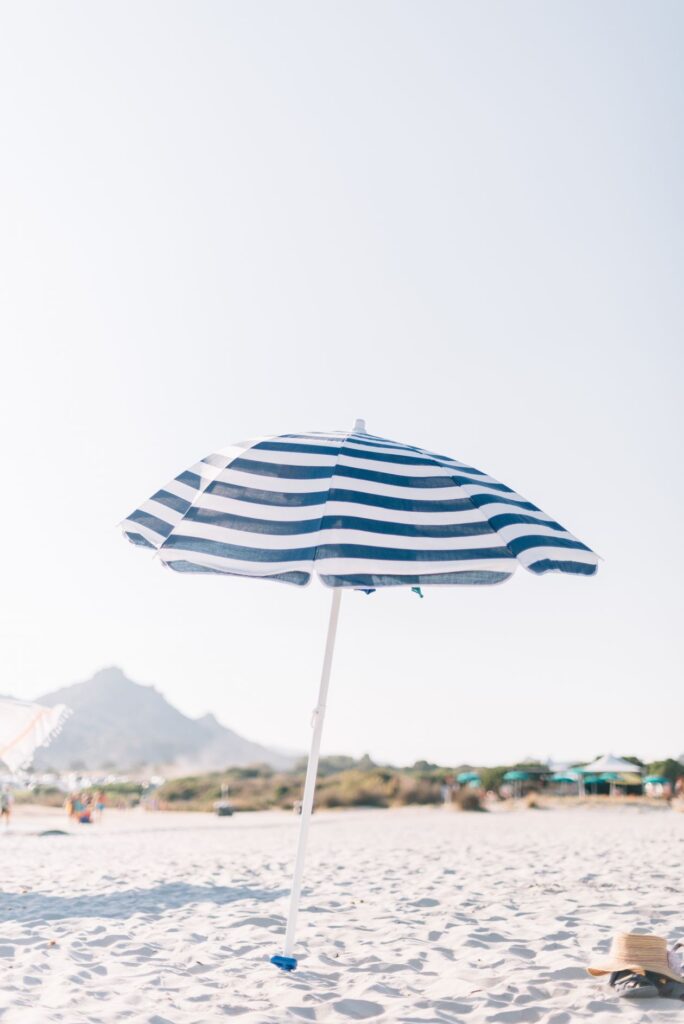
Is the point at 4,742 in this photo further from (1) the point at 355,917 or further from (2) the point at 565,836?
(2) the point at 565,836

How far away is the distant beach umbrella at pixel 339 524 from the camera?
11.7 ft

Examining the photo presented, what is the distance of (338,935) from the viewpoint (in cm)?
576

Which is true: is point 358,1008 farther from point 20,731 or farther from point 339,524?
point 20,731

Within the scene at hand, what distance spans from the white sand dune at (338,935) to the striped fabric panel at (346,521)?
1983mm

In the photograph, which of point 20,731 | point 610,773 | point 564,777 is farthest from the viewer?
point 564,777

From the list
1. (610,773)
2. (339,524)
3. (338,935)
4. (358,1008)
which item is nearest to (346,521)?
(339,524)

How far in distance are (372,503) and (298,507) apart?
335 millimetres

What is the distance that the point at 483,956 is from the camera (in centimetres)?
503

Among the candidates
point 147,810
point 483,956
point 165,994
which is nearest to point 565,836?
point 483,956

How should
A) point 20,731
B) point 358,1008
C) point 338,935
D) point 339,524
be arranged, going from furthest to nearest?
1. point 20,731
2. point 338,935
3. point 358,1008
4. point 339,524

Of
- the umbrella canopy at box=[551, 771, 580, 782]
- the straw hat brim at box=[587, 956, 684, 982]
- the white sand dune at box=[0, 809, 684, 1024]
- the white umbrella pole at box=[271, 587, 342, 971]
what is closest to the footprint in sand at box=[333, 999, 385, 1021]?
the white sand dune at box=[0, 809, 684, 1024]

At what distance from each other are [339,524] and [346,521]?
0.13 ft

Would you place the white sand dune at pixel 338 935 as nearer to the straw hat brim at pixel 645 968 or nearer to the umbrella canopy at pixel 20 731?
the straw hat brim at pixel 645 968

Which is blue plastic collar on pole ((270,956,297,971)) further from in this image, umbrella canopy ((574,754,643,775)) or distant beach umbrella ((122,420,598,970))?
umbrella canopy ((574,754,643,775))
